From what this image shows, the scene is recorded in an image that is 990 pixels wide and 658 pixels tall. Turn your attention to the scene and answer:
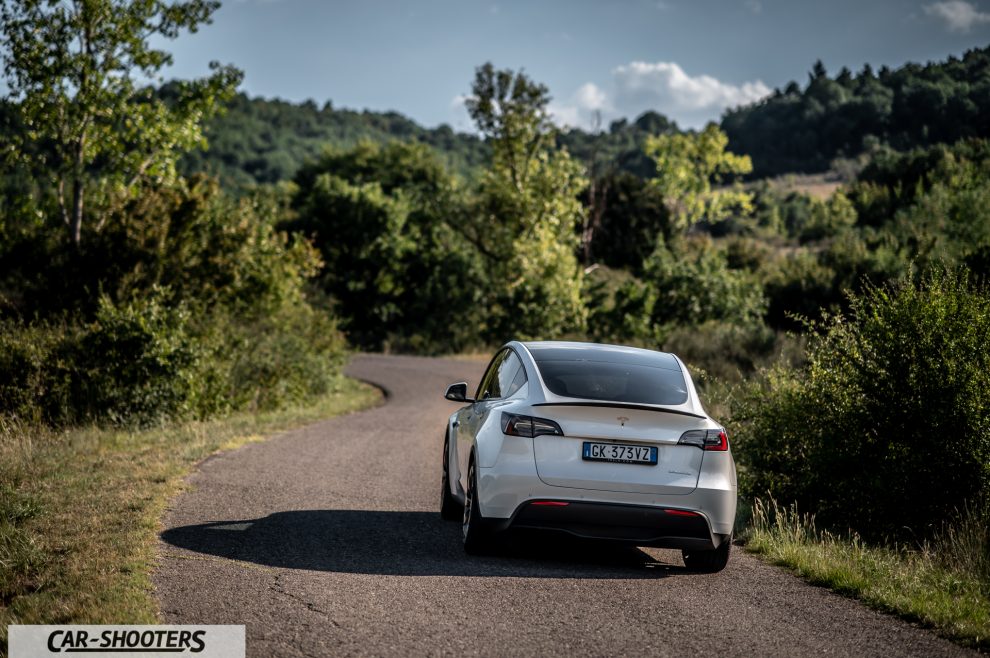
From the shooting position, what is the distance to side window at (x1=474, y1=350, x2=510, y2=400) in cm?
941

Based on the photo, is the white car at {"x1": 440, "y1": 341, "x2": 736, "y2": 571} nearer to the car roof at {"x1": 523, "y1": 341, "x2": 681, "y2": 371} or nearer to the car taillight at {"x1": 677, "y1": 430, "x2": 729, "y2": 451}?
the car taillight at {"x1": 677, "y1": 430, "x2": 729, "y2": 451}

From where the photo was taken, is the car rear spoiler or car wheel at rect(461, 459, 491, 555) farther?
car wheel at rect(461, 459, 491, 555)

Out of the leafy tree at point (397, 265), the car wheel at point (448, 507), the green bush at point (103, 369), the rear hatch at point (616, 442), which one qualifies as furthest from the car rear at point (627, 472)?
the leafy tree at point (397, 265)

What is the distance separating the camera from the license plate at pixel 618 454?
7.63m

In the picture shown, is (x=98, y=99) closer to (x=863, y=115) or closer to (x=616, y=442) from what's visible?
(x=616, y=442)

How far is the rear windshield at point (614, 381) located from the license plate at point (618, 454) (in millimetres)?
404

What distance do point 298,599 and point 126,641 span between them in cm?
128

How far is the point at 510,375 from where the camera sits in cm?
902

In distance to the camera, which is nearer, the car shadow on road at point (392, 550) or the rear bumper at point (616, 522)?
the rear bumper at point (616, 522)

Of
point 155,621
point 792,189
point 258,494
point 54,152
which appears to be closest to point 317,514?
point 258,494

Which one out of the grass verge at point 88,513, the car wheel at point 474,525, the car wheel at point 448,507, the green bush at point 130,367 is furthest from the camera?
the green bush at point 130,367

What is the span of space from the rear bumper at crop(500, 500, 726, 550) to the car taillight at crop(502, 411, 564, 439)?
49cm

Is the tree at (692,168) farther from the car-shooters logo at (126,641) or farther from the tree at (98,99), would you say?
the car-shooters logo at (126,641)

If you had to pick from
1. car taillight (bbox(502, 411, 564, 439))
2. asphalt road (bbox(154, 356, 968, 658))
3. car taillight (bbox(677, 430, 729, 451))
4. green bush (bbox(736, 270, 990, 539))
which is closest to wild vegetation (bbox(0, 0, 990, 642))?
green bush (bbox(736, 270, 990, 539))
